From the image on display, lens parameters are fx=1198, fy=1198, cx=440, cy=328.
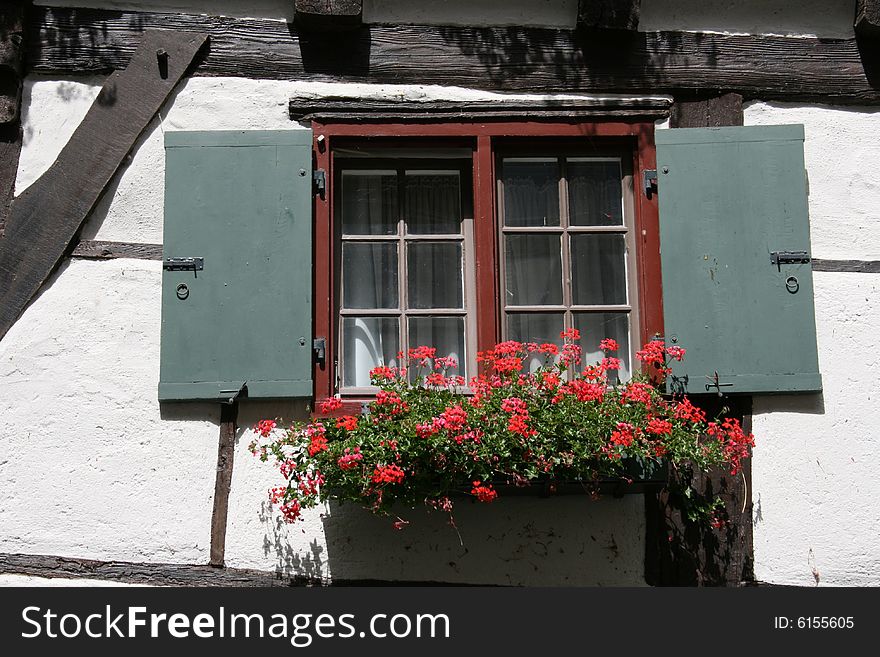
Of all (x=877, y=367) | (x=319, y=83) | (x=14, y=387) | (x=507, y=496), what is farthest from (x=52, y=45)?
(x=877, y=367)

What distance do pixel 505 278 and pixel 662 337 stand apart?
712 mm

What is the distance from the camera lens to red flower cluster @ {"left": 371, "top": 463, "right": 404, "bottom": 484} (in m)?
4.20

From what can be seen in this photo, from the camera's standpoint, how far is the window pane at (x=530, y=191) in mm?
5195

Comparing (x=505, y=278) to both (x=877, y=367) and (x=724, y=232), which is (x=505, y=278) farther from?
(x=877, y=367)

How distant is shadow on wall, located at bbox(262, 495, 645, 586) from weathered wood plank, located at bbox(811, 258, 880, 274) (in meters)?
1.28

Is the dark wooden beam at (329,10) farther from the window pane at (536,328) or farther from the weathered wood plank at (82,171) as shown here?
the window pane at (536,328)

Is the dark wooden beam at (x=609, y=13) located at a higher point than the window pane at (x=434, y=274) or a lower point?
higher

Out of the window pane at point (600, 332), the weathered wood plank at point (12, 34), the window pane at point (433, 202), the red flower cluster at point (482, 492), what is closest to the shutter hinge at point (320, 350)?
the window pane at point (433, 202)

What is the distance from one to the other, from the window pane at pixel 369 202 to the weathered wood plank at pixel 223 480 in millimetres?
980

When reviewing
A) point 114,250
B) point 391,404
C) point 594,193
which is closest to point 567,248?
point 594,193

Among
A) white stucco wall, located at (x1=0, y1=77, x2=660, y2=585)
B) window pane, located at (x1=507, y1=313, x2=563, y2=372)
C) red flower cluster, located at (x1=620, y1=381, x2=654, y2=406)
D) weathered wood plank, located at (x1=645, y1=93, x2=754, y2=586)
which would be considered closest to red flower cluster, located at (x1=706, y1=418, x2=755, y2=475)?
weathered wood plank, located at (x1=645, y1=93, x2=754, y2=586)

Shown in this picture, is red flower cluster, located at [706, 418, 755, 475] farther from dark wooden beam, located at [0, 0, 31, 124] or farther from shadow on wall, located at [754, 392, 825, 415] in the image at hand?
dark wooden beam, located at [0, 0, 31, 124]

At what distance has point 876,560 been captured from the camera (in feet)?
15.4

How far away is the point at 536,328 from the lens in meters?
5.09
